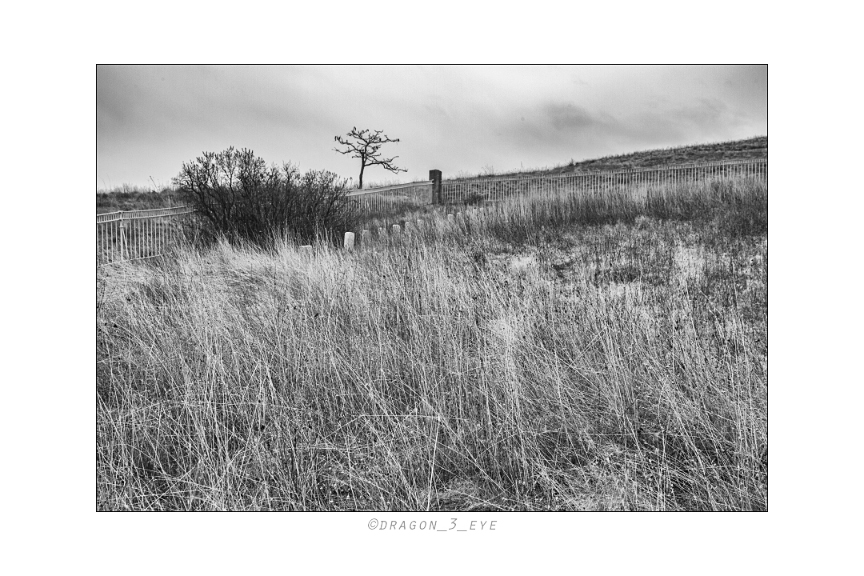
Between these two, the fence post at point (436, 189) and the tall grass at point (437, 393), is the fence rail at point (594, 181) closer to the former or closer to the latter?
the fence post at point (436, 189)

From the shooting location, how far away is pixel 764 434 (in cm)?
259

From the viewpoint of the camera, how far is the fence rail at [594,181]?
7.86 metres

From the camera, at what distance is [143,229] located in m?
7.75

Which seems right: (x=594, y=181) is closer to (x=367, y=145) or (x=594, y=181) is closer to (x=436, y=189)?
(x=436, y=189)

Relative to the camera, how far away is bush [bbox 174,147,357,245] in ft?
24.1

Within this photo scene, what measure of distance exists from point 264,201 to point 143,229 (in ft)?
6.01

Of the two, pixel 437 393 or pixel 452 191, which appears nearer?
pixel 437 393

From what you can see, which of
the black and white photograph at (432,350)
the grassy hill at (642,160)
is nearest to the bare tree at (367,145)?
the black and white photograph at (432,350)

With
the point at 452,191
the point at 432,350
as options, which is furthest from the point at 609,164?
the point at 432,350

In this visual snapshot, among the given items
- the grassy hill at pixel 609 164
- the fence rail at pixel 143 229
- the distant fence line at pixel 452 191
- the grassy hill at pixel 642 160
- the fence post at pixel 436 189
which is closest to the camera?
the grassy hill at pixel 609 164

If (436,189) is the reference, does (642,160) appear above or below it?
above

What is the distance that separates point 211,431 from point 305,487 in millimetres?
659

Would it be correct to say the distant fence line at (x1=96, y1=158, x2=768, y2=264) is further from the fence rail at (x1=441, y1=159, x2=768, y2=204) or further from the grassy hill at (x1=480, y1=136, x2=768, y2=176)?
the grassy hill at (x1=480, y1=136, x2=768, y2=176)
